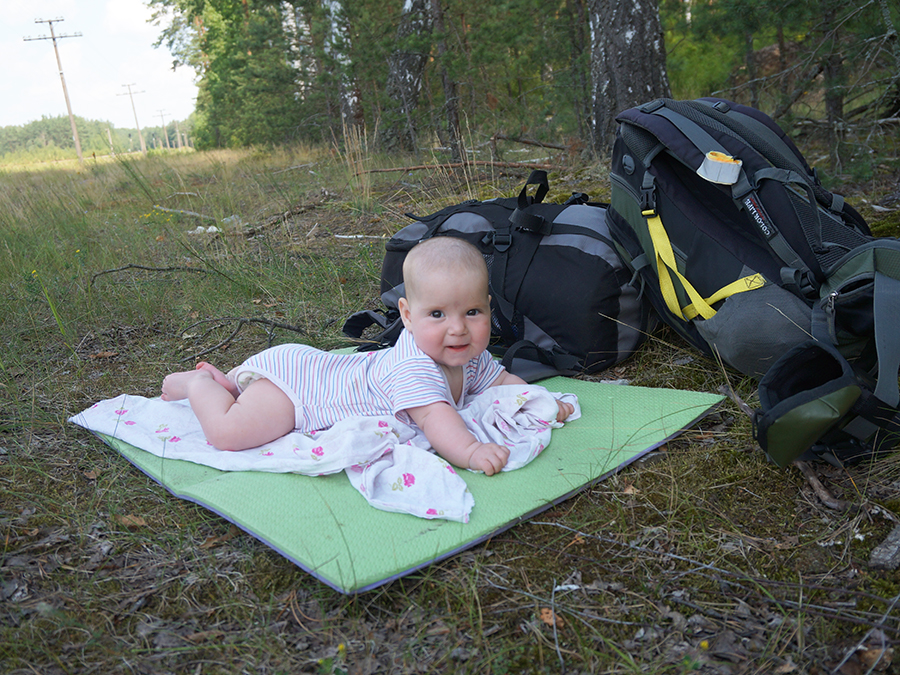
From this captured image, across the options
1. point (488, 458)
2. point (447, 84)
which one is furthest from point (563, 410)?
point (447, 84)

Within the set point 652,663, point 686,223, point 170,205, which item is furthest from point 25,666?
point 170,205

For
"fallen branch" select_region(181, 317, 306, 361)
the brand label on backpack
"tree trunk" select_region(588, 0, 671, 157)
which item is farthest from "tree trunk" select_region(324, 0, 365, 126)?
the brand label on backpack

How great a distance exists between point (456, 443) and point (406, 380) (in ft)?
0.90

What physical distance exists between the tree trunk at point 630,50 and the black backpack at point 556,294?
2437mm

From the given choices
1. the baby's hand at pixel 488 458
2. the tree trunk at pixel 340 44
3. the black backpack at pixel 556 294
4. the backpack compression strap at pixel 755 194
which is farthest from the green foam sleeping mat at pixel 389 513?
the tree trunk at pixel 340 44

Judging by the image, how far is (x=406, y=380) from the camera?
1.98m

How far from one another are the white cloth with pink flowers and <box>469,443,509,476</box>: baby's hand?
0.16 ft

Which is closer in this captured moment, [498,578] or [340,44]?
[498,578]

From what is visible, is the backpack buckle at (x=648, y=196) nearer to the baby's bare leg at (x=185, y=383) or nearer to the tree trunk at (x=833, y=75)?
the baby's bare leg at (x=185, y=383)

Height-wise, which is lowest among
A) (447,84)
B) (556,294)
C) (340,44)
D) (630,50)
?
(556,294)

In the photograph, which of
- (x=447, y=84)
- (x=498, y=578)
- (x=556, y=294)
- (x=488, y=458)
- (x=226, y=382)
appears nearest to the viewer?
(x=498, y=578)

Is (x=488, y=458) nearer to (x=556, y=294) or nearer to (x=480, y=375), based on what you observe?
(x=480, y=375)

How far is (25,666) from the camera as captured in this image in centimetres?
124

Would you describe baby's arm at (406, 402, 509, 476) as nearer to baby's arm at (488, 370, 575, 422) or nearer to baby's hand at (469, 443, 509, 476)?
baby's hand at (469, 443, 509, 476)
